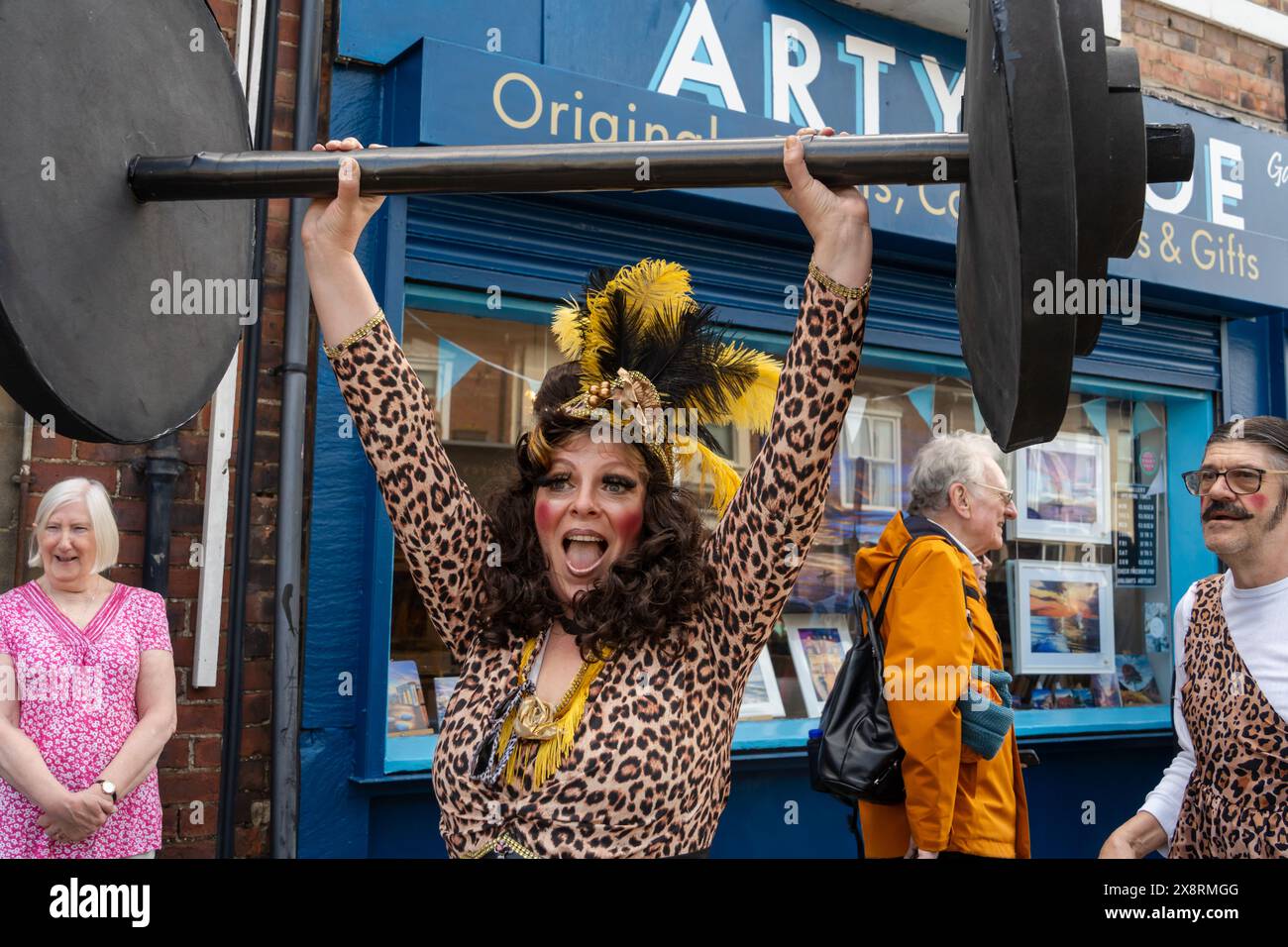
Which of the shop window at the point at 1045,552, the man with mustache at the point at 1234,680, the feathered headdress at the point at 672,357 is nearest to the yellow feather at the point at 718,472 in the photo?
the feathered headdress at the point at 672,357

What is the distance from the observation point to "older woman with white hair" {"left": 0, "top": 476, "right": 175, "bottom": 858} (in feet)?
10.6

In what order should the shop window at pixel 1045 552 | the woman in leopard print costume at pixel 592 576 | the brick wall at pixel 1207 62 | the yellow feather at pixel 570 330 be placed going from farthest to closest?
the brick wall at pixel 1207 62, the shop window at pixel 1045 552, the yellow feather at pixel 570 330, the woman in leopard print costume at pixel 592 576

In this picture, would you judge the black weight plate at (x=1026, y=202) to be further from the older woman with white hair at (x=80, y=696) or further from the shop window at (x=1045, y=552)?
the shop window at (x=1045, y=552)

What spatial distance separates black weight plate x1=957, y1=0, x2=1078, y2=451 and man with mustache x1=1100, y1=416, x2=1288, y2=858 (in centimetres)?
171

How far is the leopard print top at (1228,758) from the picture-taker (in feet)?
8.70

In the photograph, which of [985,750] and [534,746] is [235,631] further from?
[985,750]

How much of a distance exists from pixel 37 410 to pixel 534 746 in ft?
3.22

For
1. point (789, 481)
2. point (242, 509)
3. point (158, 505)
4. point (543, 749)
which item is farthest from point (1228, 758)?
point (158, 505)

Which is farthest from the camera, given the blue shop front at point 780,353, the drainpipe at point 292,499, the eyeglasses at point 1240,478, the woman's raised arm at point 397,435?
the blue shop front at point 780,353

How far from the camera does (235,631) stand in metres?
3.91

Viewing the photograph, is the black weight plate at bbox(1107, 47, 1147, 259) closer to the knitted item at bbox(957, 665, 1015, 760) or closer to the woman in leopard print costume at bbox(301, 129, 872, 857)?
the woman in leopard print costume at bbox(301, 129, 872, 857)

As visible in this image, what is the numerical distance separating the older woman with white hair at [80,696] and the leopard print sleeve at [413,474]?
167 centimetres

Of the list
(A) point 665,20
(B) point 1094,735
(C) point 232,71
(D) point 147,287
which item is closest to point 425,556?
(D) point 147,287

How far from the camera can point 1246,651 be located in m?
2.84
